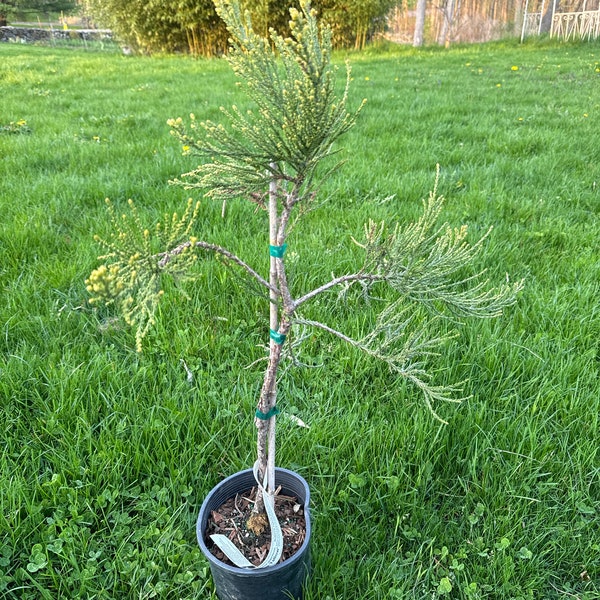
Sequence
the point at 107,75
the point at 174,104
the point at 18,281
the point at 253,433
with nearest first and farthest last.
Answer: the point at 253,433, the point at 18,281, the point at 174,104, the point at 107,75

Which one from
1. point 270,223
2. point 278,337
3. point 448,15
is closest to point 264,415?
point 278,337

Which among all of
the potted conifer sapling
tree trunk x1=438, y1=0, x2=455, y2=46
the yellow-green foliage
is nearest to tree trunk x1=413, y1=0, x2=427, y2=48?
tree trunk x1=438, y1=0, x2=455, y2=46

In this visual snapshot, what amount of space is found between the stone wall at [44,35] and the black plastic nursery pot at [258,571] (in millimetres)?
30087

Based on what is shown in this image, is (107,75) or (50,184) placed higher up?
(107,75)

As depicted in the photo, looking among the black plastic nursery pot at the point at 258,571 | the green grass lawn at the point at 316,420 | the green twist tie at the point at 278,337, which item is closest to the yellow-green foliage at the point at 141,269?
the green twist tie at the point at 278,337

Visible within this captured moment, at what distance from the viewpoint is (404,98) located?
7883mm

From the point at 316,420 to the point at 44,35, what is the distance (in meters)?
34.0

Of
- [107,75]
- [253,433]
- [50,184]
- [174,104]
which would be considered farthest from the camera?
[107,75]

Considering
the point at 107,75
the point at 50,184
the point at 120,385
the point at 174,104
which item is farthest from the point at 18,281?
the point at 107,75

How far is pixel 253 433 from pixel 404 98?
7.04 meters

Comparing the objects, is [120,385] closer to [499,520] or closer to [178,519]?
[178,519]

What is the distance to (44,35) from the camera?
94.9ft

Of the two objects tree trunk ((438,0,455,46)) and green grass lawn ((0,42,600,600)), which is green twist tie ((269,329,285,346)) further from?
tree trunk ((438,0,455,46))

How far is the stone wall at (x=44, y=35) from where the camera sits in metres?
26.9
